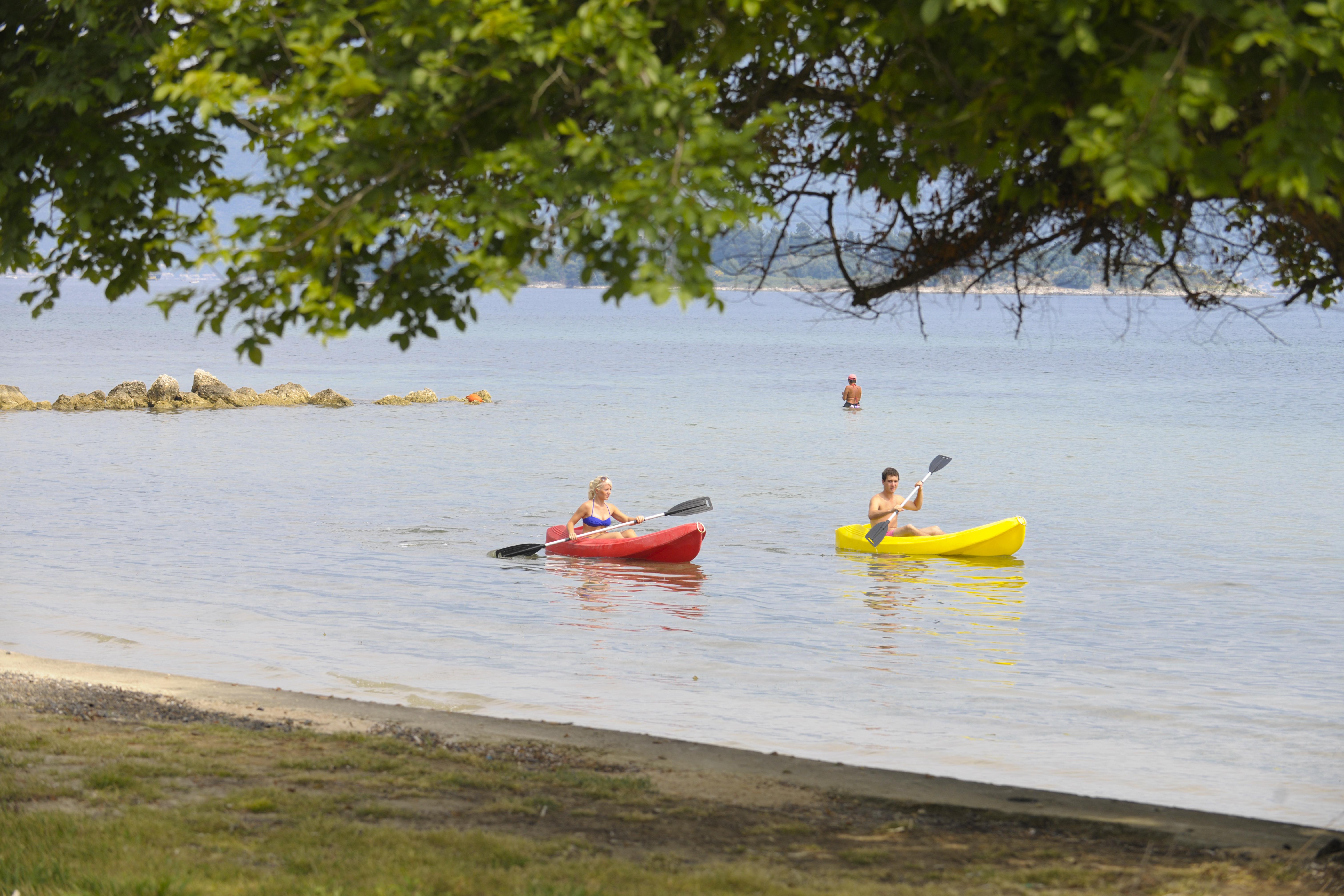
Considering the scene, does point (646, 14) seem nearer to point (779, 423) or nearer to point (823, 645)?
point (823, 645)

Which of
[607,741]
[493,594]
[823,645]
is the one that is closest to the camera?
[607,741]

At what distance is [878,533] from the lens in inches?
762

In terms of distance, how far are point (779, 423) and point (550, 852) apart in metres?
36.5

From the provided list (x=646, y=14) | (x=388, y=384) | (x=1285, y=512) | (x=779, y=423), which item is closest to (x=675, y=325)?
(x=388, y=384)

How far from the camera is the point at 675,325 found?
150625mm

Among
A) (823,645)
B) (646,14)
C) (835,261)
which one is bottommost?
(823,645)

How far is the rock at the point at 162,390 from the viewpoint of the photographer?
42.0m

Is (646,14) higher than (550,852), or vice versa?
(646,14)

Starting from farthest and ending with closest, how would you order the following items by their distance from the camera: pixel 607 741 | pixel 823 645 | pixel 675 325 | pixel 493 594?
pixel 675 325
pixel 493 594
pixel 823 645
pixel 607 741

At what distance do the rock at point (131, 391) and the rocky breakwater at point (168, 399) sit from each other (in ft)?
0.05

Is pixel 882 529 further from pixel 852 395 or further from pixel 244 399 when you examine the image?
pixel 244 399

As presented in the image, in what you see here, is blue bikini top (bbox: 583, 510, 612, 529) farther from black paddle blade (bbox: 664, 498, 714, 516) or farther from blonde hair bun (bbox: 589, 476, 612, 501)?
black paddle blade (bbox: 664, 498, 714, 516)

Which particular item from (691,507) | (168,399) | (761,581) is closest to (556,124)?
(761,581)

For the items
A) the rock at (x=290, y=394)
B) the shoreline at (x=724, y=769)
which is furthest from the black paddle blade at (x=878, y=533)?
the rock at (x=290, y=394)
